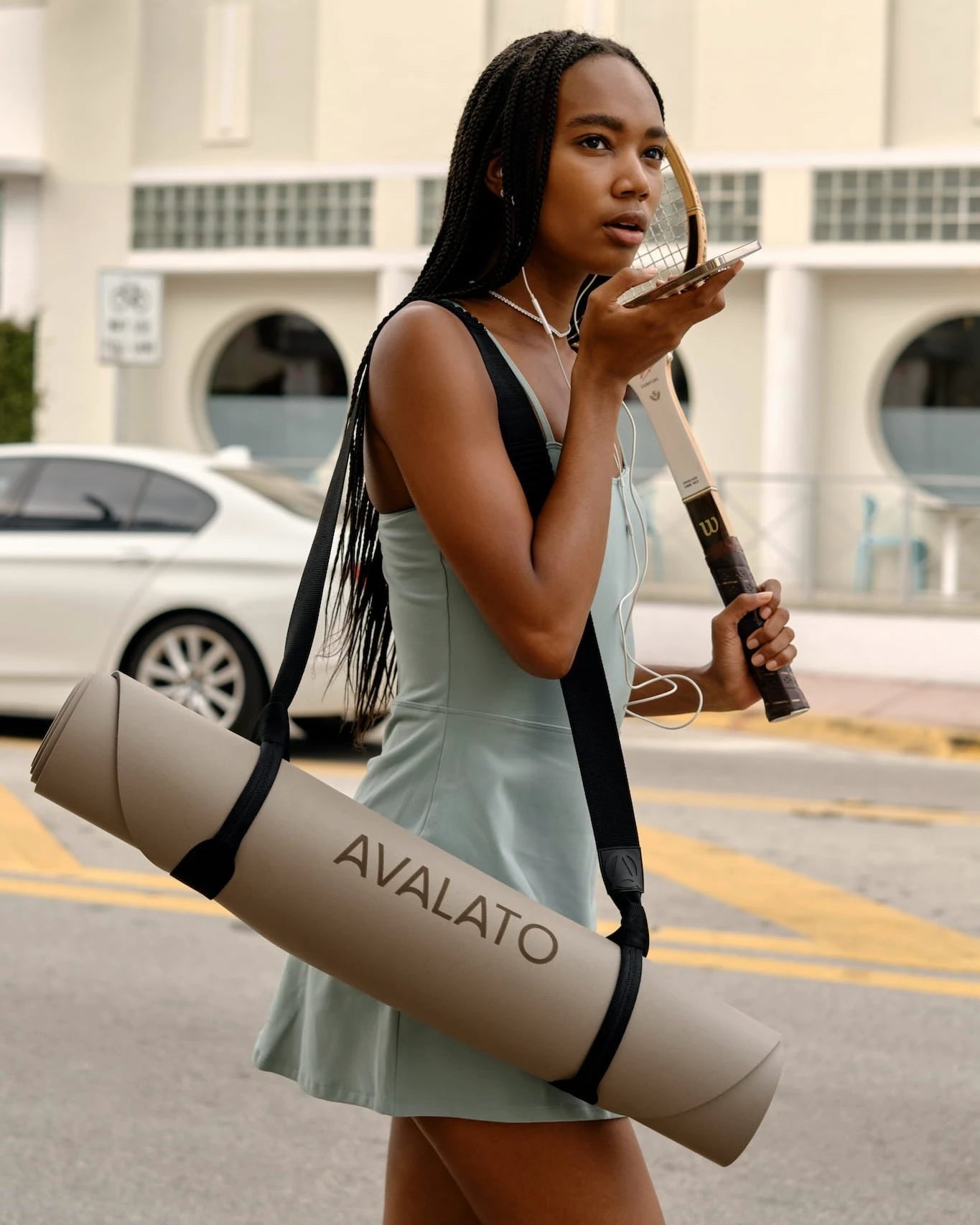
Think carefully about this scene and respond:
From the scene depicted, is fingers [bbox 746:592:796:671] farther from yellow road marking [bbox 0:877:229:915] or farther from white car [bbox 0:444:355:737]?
white car [bbox 0:444:355:737]

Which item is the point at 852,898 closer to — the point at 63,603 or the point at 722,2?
the point at 63,603

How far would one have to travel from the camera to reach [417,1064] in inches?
72.5

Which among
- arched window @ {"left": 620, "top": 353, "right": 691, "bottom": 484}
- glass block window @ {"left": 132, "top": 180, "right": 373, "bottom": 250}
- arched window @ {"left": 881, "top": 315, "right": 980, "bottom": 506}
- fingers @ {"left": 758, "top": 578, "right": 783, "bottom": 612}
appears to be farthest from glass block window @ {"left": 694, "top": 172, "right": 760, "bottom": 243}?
fingers @ {"left": 758, "top": 578, "right": 783, "bottom": 612}

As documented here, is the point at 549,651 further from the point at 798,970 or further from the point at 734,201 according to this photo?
the point at 734,201

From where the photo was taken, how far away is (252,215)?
56.9 feet

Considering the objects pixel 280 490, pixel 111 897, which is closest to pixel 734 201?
pixel 280 490

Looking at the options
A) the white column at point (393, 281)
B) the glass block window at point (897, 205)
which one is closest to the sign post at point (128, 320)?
the white column at point (393, 281)

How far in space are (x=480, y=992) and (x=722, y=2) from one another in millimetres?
15095

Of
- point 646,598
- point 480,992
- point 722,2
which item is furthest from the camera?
point 722,2

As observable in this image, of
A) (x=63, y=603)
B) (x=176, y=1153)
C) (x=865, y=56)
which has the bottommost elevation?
(x=176, y=1153)

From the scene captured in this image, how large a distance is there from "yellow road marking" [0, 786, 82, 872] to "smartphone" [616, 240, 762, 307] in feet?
16.9

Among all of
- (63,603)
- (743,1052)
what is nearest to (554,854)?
(743,1052)

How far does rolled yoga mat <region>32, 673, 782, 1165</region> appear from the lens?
1720 mm

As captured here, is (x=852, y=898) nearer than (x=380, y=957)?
No
